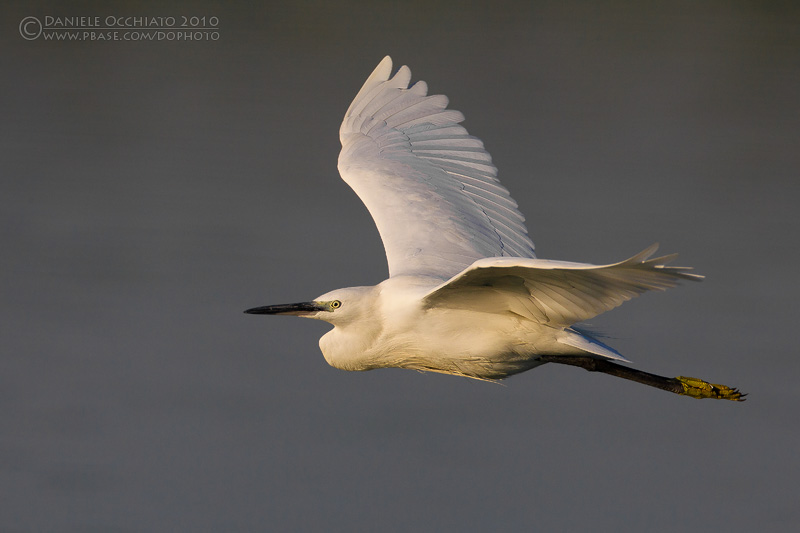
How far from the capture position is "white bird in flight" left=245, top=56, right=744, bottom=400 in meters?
4.25

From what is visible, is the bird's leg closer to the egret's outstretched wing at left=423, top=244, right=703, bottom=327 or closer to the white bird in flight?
the white bird in flight

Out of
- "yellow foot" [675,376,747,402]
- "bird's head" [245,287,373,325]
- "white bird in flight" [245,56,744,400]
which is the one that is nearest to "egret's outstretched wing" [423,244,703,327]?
"white bird in flight" [245,56,744,400]

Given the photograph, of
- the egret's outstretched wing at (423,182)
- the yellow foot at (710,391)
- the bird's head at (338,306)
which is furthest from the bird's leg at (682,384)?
the bird's head at (338,306)

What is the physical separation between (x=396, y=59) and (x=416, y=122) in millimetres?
6881

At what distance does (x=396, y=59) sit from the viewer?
13172mm

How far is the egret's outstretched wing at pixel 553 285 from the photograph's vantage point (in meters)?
3.75

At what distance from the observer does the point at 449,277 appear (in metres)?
5.20

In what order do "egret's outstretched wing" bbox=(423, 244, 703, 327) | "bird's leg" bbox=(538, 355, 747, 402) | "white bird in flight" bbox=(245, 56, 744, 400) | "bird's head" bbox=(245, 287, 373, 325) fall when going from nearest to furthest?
"egret's outstretched wing" bbox=(423, 244, 703, 327) → "white bird in flight" bbox=(245, 56, 744, 400) → "bird's head" bbox=(245, 287, 373, 325) → "bird's leg" bbox=(538, 355, 747, 402)

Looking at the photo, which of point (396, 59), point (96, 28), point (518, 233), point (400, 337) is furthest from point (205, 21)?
point (400, 337)

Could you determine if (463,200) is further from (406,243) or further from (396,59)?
(396,59)

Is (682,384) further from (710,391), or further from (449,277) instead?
(449,277)

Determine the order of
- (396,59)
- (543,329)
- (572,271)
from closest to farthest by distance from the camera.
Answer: (572,271) < (543,329) < (396,59)

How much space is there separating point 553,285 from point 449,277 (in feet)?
3.06

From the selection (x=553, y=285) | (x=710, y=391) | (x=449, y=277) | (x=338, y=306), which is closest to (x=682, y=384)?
(x=710, y=391)
